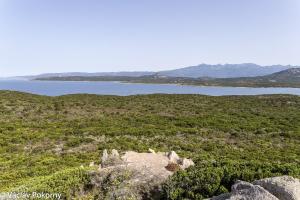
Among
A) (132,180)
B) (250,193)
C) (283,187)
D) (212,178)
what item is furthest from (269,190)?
(132,180)

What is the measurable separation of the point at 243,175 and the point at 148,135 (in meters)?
22.9

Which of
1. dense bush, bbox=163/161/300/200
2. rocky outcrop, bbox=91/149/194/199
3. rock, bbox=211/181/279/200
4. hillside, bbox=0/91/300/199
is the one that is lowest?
hillside, bbox=0/91/300/199

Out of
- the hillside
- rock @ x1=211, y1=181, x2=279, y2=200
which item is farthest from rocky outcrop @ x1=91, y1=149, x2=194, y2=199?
rock @ x1=211, y1=181, x2=279, y2=200

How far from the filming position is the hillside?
485 inches

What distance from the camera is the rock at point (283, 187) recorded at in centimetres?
891

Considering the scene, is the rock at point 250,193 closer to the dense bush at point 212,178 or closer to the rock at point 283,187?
the rock at point 283,187

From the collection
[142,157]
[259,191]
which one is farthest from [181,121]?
[259,191]

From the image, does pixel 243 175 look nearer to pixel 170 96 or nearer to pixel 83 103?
pixel 83 103

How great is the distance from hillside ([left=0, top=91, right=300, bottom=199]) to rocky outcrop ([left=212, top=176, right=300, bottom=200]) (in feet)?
4.78

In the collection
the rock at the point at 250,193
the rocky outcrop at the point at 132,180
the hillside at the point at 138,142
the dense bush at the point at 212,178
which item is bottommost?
the hillside at the point at 138,142

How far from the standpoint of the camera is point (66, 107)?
175ft

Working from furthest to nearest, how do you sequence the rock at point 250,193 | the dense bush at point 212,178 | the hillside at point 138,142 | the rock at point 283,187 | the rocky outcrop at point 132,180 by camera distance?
the hillside at point 138,142 → the rocky outcrop at point 132,180 → the dense bush at point 212,178 → the rock at point 283,187 → the rock at point 250,193

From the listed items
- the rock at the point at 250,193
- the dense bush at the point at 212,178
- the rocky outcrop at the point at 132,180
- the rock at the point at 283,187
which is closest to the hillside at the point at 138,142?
the dense bush at the point at 212,178

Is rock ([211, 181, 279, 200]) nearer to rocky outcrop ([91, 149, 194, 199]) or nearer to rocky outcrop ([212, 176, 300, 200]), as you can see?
rocky outcrop ([212, 176, 300, 200])
